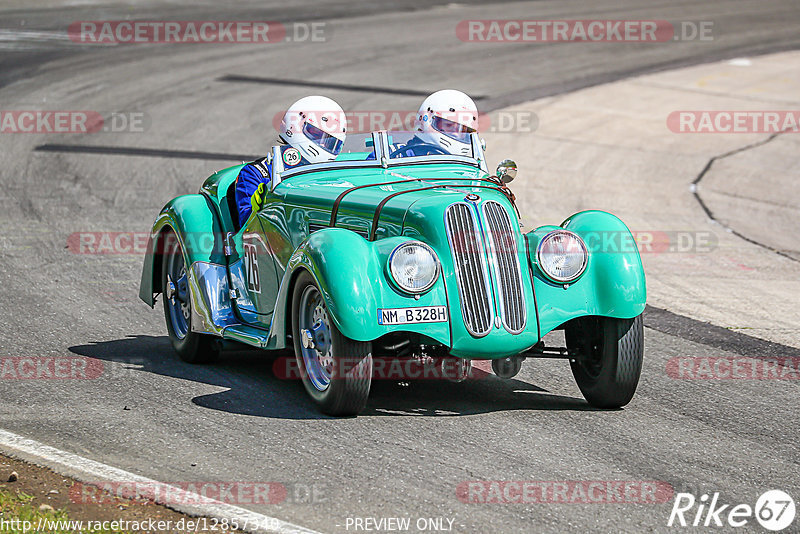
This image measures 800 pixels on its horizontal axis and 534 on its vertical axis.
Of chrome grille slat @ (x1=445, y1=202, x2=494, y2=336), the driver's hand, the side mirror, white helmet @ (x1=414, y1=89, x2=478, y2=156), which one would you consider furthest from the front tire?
white helmet @ (x1=414, y1=89, x2=478, y2=156)

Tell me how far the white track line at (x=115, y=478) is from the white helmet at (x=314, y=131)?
297 centimetres

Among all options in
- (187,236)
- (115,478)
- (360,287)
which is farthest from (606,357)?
(187,236)

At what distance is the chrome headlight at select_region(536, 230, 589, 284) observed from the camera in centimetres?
711

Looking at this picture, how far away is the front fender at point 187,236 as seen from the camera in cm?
877

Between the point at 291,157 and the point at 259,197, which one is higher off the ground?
the point at 291,157

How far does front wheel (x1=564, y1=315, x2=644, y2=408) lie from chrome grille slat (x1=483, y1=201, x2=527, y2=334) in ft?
1.93

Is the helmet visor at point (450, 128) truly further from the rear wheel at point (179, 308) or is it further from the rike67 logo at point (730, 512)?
the rike67 logo at point (730, 512)

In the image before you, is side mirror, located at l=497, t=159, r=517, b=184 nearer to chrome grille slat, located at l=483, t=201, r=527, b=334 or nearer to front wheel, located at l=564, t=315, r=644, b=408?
chrome grille slat, located at l=483, t=201, r=527, b=334

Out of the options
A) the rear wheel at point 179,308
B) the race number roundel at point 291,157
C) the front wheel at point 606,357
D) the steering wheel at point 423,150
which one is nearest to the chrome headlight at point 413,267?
the front wheel at point 606,357

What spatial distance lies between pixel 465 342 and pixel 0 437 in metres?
2.59

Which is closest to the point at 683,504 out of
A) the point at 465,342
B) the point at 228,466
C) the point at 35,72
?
the point at 465,342

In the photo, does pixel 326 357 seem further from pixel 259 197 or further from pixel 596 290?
pixel 259 197

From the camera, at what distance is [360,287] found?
671 cm

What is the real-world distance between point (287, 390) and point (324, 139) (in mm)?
1900
